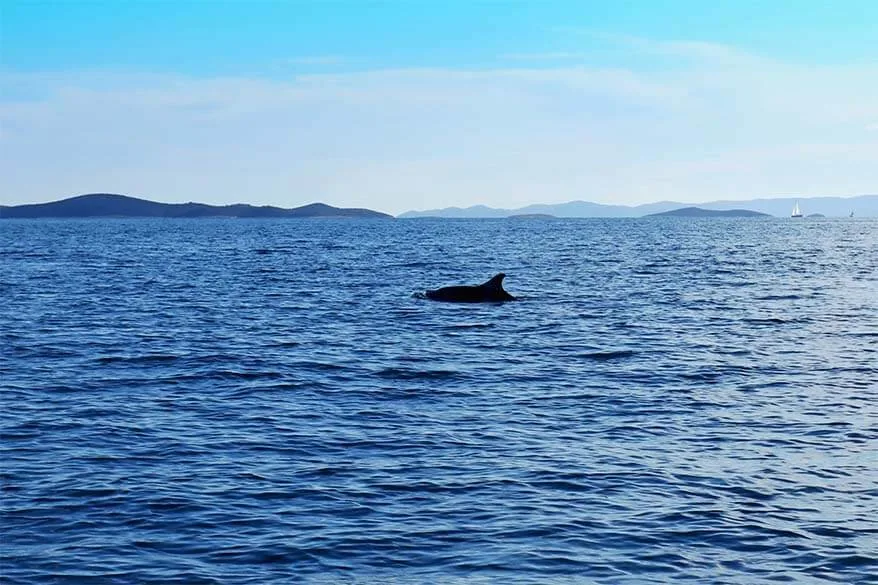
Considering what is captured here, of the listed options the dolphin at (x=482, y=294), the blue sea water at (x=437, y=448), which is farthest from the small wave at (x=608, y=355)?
the dolphin at (x=482, y=294)

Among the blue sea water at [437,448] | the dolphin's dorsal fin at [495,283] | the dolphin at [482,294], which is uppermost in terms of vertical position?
the dolphin's dorsal fin at [495,283]

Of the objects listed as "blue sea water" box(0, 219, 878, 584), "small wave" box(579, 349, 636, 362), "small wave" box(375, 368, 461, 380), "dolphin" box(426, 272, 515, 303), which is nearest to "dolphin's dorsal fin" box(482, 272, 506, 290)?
"dolphin" box(426, 272, 515, 303)

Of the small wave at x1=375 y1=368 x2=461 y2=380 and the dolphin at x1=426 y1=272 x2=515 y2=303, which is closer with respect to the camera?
the small wave at x1=375 y1=368 x2=461 y2=380

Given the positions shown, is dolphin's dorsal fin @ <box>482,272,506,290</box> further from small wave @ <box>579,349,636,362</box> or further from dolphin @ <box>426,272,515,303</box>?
small wave @ <box>579,349,636,362</box>

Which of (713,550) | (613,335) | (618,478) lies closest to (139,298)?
(613,335)

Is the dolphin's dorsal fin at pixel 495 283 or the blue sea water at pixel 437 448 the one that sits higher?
the dolphin's dorsal fin at pixel 495 283

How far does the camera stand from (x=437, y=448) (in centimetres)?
1753

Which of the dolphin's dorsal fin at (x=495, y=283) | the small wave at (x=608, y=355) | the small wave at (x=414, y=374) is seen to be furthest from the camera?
the dolphin's dorsal fin at (x=495, y=283)

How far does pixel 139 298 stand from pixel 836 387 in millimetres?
30421

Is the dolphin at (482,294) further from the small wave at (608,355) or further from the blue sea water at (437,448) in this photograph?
the small wave at (608,355)

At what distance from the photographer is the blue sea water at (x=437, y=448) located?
12.5 m

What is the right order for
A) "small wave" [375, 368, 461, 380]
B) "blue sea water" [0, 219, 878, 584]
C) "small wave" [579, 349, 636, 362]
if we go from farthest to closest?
"small wave" [579, 349, 636, 362]
"small wave" [375, 368, 461, 380]
"blue sea water" [0, 219, 878, 584]

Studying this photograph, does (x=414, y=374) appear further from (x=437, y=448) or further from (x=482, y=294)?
(x=482, y=294)

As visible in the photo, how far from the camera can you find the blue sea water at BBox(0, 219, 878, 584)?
40.9ft
